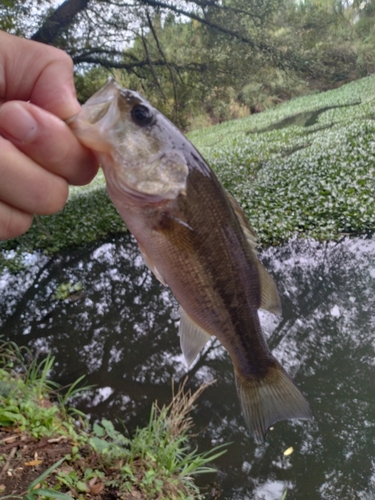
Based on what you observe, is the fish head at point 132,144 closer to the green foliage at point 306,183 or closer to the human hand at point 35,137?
the human hand at point 35,137

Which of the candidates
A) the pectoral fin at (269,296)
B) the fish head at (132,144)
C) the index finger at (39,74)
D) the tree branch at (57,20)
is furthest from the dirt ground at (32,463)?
the tree branch at (57,20)

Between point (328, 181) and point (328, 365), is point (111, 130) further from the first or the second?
point (328, 181)

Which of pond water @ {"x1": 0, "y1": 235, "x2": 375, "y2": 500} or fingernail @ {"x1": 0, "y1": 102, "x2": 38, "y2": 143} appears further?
pond water @ {"x1": 0, "y1": 235, "x2": 375, "y2": 500}

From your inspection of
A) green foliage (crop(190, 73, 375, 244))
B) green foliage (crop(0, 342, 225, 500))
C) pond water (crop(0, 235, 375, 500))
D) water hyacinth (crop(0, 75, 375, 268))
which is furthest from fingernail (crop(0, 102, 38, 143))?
green foliage (crop(190, 73, 375, 244))

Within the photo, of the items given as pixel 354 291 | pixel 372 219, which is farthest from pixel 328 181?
pixel 354 291

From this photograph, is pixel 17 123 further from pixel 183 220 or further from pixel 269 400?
pixel 269 400

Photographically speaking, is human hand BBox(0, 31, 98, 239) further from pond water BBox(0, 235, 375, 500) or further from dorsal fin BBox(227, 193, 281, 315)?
pond water BBox(0, 235, 375, 500)
